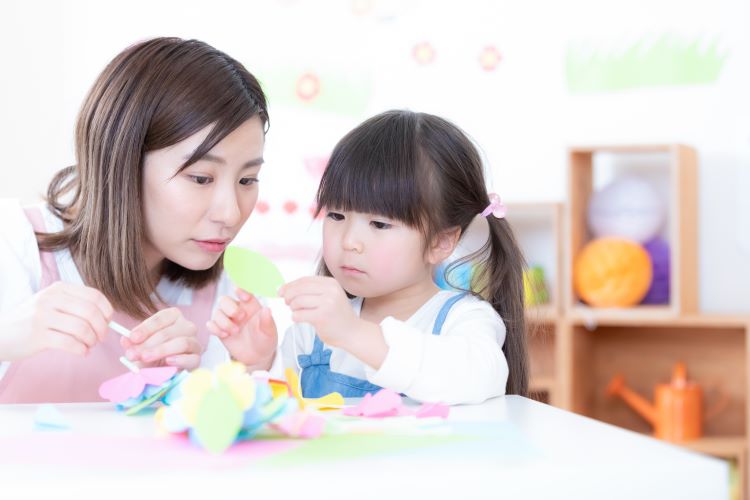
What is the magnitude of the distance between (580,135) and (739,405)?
940mm

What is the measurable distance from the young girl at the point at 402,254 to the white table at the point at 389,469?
0.38m

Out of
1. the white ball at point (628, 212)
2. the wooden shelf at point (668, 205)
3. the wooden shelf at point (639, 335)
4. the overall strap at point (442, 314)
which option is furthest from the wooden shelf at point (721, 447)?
the overall strap at point (442, 314)

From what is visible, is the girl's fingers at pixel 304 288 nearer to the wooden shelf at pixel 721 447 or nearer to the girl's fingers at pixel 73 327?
the girl's fingers at pixel 73 327

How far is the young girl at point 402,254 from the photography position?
106cm

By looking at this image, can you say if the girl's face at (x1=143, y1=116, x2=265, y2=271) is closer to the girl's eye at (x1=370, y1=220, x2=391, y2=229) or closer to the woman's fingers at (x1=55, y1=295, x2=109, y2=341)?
the girl's eye at (x1=370, y1=220, x2=391, y2=229)

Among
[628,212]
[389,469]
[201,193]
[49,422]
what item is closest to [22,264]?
[201,193]

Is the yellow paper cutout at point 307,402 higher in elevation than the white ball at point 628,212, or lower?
lower

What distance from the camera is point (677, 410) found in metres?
2.54

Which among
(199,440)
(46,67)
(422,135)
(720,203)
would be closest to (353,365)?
(422,135)

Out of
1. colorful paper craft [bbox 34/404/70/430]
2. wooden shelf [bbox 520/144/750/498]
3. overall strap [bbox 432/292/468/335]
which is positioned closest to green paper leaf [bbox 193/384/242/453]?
colorful paper craft [bbox 34/404/70/430]

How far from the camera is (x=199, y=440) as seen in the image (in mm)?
558

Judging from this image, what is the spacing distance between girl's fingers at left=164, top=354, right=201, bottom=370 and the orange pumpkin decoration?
1.77m

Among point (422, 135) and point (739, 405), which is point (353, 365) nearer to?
point (422, 135)

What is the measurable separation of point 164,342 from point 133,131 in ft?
1.20
